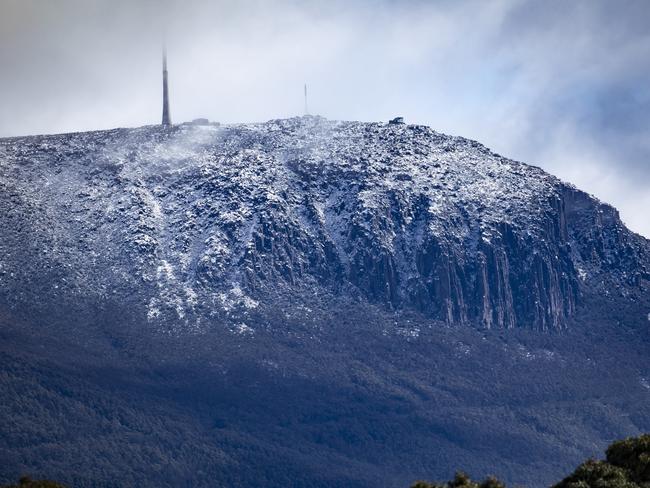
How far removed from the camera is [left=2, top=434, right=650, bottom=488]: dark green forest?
90.8m

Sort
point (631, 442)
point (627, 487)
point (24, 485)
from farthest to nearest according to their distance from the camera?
point (24, 485) → point (631, 442) → point (627, 487)

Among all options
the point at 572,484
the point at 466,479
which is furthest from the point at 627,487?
the point at 466,479

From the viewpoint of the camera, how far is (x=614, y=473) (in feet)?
303

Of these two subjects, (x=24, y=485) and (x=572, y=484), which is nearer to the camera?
(x=572, y=484)

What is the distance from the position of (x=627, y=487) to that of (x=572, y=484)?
3.55 metres

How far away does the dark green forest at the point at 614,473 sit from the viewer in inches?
3577

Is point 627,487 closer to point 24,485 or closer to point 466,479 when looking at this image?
point 466,479

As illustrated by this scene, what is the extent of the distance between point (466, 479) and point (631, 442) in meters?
11.4

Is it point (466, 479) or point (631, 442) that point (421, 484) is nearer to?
point (466, 479)

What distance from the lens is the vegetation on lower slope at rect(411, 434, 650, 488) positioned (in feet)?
298

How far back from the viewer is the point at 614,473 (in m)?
92.4

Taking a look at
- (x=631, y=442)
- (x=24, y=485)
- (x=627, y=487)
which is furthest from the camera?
(x=24, y=485)

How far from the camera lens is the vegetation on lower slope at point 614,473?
90.8 meters

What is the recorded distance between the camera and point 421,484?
297 feet
